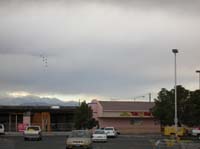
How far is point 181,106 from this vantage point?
3000 inches

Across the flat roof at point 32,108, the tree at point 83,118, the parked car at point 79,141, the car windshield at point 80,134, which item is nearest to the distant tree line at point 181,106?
the tree at point 83,118

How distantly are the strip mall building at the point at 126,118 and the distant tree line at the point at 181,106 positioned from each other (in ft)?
54.3

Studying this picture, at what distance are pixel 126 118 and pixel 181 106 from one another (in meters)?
23.4

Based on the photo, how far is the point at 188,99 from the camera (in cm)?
7600

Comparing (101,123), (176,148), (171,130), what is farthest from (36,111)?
(176,148)

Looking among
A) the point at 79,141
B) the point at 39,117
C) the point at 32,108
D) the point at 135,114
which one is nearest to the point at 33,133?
the point at 79,141

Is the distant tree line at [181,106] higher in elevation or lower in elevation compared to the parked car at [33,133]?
higher

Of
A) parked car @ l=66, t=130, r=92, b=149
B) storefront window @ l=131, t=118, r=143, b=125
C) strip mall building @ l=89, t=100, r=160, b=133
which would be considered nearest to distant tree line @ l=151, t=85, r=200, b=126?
strip mall building @ l=89, t=100, r=160, b=133

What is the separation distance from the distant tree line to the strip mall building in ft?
54.3

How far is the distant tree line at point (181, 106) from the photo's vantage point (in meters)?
74.5

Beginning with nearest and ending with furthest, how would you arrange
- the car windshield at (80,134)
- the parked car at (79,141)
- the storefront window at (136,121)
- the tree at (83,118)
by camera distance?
the parked car at (79,141) < the car windshield at (80,134) < the tree at (83,118) < the storefront window at (136,121)

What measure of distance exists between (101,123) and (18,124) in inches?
609

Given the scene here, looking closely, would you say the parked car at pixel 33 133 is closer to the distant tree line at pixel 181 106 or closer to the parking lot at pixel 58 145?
the parking lot at pixel 58 145

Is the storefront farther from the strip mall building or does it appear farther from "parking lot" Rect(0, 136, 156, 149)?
"parking lot" Rect(0, 136, 156, 149)
